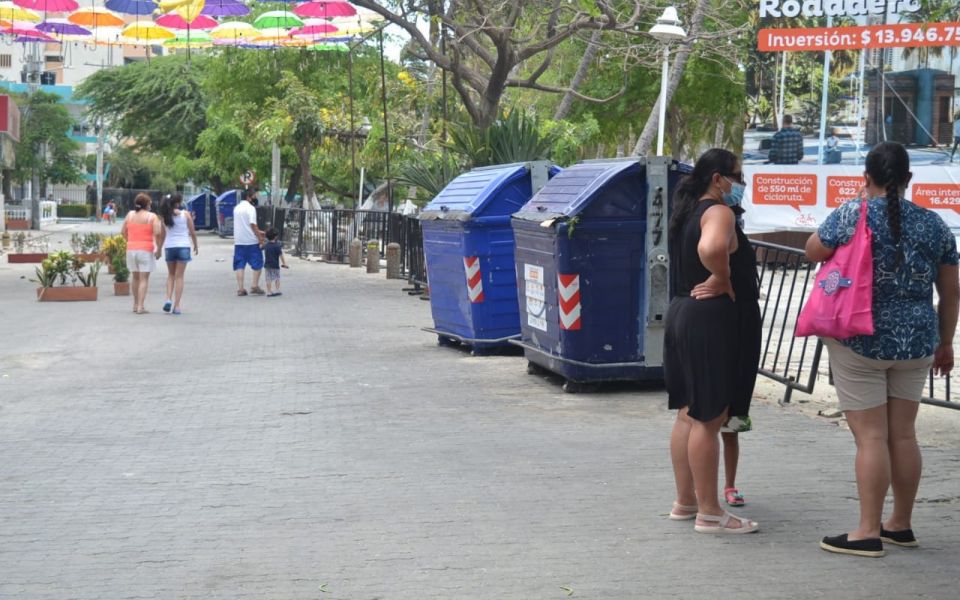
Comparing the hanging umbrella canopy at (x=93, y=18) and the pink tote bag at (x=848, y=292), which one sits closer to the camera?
the pink tote bag at (x=848, y=292)

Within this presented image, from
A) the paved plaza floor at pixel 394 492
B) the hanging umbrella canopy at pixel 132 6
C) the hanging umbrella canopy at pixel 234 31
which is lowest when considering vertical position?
the paved plaza floor at pixel 394 492

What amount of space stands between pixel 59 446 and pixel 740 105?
1093 inches

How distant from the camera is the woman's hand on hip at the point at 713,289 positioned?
6.10 metres

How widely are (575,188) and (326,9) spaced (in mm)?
14463

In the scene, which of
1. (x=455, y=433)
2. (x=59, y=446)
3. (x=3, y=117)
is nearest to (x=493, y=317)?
(x=455, y=433)

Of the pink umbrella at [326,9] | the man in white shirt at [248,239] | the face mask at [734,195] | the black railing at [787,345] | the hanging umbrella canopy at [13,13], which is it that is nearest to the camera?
the face mask at [734,195]

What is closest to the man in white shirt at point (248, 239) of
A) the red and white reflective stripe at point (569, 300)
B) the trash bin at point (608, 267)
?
the trash bin at point (608, 267)

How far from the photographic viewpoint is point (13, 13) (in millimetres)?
26562

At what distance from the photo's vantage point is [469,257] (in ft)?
43.1

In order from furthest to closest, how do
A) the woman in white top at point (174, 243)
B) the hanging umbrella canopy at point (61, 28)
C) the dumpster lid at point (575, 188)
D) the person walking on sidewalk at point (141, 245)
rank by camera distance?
the hanging umbrella canopy at point (61, 28) → the woman in white top at point (174, 243) → the person walking on sidewalk at point (141, 245) → the dumpster lid at point (575, 188)

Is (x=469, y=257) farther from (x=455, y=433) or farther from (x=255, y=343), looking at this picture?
(x=455, y=433)

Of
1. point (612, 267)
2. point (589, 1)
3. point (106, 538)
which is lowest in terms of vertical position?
point (106, 538)

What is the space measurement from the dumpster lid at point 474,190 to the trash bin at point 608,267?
2.06m

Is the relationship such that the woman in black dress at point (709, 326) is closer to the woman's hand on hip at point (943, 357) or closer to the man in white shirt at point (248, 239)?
the woman's hand on hip at point (943, 357)
